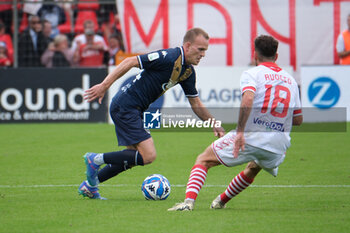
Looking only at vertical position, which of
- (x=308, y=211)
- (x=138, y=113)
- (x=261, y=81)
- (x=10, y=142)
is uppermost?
(x=261, y=81)

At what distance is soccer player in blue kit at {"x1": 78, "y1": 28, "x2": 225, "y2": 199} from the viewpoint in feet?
22.7

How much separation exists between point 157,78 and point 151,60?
12.8 inches

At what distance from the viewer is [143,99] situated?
725 cm

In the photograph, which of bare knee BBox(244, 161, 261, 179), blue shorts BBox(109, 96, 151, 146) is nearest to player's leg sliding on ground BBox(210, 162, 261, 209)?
bare knee BBox(244, 161, 261, 179)

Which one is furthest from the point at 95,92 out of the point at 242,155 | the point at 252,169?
the point at 252,169

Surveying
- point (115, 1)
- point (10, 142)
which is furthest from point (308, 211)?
point (115, 1)

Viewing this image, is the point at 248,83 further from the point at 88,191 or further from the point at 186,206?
the point at 88,191

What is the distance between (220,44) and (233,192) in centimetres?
1034

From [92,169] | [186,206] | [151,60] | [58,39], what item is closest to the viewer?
[186,206]

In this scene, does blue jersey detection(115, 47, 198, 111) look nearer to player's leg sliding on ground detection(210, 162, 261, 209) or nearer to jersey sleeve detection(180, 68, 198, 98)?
jersey sleeve detection(180, 68, 198, 98)

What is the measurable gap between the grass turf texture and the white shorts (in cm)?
50

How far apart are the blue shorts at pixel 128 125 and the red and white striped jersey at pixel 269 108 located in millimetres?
1414

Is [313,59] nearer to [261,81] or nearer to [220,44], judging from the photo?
[220,44]

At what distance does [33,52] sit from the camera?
58.0 feet
